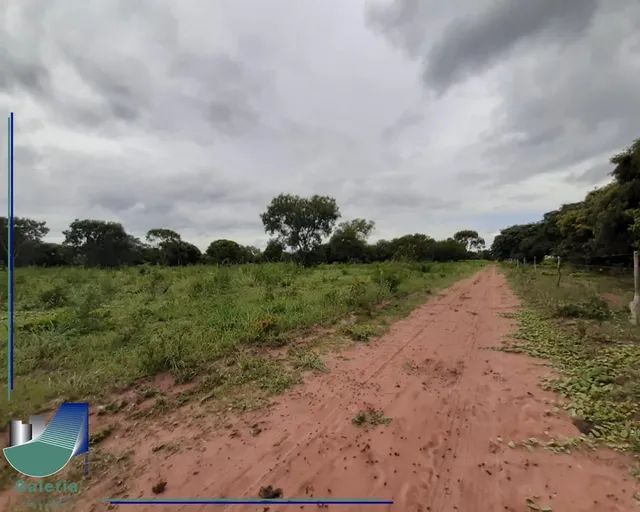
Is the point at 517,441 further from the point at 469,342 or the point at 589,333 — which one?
the point at 589,333

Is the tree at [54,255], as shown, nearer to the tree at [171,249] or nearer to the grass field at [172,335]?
the tree at [171,249]

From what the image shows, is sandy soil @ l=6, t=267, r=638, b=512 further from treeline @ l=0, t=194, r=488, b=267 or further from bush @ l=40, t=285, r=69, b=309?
treeline @ l=0, t=194, r=488, b=267

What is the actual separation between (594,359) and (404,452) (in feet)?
11.6

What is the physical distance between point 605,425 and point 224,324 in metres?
5.45

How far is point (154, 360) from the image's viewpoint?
14.3 ft

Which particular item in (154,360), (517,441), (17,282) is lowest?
(517,441)

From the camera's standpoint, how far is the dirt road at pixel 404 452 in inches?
87.4

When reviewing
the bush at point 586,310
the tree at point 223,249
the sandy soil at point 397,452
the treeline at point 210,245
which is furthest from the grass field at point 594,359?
the tree at point 223,249

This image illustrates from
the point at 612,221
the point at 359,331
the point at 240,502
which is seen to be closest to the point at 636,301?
the point at 359,331

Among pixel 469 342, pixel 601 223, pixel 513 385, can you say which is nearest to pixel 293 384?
pixel 513 385

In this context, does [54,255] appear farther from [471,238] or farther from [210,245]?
[471,238]

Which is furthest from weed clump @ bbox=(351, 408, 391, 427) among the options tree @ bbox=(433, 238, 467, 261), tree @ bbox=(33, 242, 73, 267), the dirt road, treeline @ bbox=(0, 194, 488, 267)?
tree @ bbox=(433, 238, 467, 261)

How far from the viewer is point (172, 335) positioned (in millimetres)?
5570

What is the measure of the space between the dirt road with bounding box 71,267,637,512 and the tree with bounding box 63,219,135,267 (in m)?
49.6
